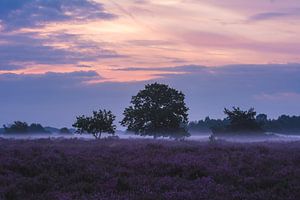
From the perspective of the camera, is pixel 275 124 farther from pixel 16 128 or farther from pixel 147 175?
pixel 147 175

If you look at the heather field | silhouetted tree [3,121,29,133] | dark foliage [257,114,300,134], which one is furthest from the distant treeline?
the heather field

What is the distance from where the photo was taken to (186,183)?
15.4 meters

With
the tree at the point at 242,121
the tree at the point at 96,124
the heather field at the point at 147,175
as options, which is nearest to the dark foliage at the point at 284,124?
the tree at the point at 242,121

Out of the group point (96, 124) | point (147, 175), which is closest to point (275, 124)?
point (96, 124)

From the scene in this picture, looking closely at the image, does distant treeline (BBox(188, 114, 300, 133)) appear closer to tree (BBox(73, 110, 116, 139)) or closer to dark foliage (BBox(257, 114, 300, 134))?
dark foliage (BBox(257, 114, 300, 134))

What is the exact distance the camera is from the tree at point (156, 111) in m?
60.9

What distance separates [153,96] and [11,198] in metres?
48.5

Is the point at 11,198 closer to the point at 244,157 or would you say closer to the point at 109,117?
the point at 244,157

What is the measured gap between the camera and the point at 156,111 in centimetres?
6056

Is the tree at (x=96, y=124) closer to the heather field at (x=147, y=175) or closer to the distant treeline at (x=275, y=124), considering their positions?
the heather field at (x=147, y=175)

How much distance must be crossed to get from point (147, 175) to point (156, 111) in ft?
143

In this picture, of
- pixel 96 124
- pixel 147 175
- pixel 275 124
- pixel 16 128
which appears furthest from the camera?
pixel 275 124

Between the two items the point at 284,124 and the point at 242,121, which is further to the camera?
the point at 284,124

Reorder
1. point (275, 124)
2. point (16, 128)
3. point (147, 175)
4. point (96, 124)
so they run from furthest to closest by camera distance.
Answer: point (275, 124) → point (16, 128) → point (96, 124) → point (147, 175)
